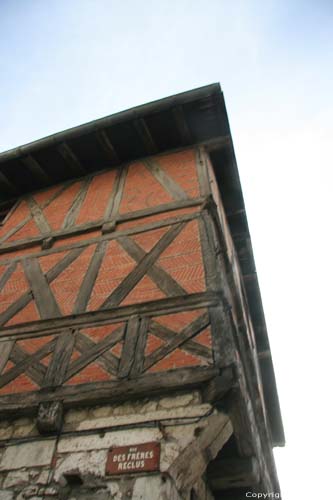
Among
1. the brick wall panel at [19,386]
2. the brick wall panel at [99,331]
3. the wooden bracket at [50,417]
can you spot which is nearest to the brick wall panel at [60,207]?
the brick wall panel at [99,331]

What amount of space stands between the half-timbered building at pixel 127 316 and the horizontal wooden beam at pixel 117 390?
12 mm

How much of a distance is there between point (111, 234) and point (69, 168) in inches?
102

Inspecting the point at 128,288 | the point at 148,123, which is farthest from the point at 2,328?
the point at 148,123

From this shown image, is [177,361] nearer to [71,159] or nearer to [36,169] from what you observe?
[71,159]

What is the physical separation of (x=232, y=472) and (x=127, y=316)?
71.8 inches

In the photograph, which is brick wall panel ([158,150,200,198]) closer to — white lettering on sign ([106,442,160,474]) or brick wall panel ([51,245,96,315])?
brick wall panel ([51,245,96,315])

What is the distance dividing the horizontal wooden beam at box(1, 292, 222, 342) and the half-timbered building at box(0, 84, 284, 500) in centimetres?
1

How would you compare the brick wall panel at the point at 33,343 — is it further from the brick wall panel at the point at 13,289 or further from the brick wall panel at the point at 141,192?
the brick wall panel at the point at 141,192

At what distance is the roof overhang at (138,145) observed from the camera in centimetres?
681

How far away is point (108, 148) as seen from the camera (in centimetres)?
721

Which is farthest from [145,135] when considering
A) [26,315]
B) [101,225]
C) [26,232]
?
[26,315]

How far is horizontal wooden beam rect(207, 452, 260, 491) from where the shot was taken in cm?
360

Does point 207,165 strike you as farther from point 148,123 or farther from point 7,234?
point 7,234

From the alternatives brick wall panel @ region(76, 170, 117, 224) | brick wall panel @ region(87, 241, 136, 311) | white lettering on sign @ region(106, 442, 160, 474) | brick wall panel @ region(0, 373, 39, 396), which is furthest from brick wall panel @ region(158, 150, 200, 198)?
white lettering on sign @ region(106, 442, 160, 474)
